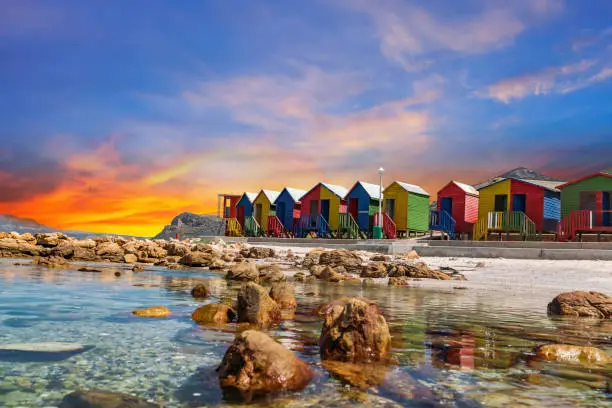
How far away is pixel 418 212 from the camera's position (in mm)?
34031

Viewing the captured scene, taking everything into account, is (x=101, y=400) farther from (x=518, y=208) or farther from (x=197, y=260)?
(x=518, y=208)

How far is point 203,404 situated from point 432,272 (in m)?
14.1

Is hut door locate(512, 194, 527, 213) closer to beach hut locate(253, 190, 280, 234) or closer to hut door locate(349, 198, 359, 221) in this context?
hut door locate(349, 198, 359, 221)

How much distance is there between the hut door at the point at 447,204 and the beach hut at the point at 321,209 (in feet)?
22.5

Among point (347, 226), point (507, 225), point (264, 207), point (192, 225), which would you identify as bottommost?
point (347, 226)

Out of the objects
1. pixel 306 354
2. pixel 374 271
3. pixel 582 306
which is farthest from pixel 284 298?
pixel 374 271

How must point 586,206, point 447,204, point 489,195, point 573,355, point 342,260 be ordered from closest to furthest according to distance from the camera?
point 573,355
point 342,260
point 586,206
point 489,195
point 447,204

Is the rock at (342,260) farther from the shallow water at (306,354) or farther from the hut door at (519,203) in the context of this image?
the hut door at (519,203)

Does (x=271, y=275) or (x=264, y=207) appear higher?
(x=264, y=207)

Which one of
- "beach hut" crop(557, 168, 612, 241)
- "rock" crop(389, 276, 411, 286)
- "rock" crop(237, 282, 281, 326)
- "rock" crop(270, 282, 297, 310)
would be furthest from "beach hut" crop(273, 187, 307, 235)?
"rock" crop(237, 282, 281, 326)

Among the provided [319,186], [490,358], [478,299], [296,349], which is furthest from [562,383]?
[319,186]

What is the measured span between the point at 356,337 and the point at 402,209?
28.0 metres

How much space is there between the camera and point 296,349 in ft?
18.4

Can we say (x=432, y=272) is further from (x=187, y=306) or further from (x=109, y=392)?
(x=109, y=392)
